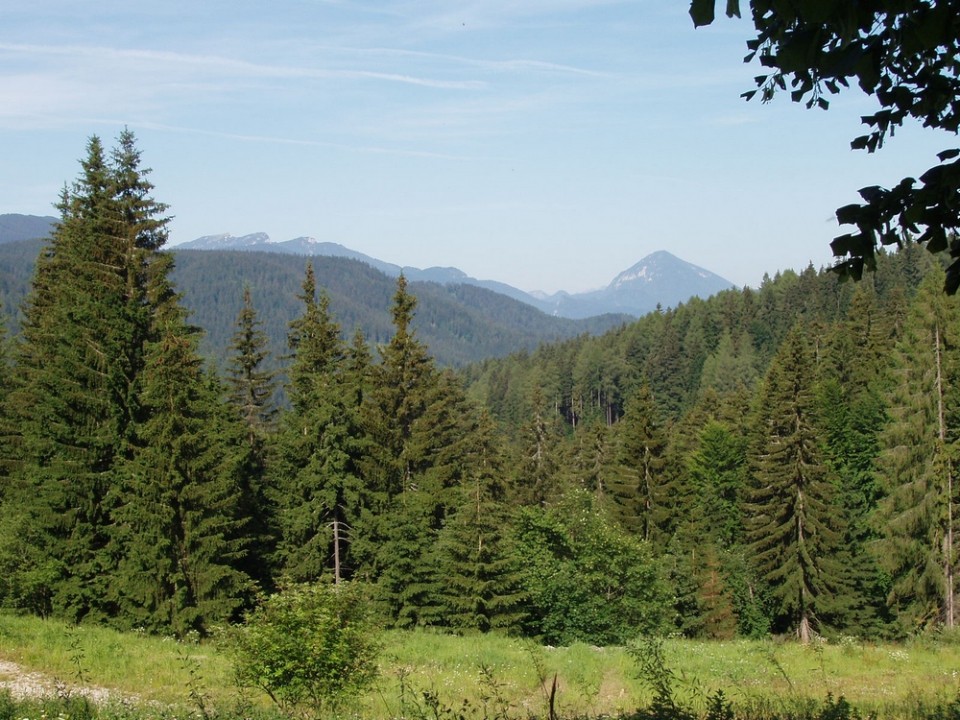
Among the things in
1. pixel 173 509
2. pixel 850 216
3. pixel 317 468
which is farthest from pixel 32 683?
pixel 317 468

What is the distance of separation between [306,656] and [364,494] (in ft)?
66.2

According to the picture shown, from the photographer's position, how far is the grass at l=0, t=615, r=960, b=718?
11.6 m

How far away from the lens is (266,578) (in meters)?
29.2

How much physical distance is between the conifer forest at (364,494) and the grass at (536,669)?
2408 millimetres

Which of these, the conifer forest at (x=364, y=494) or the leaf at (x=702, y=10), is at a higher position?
the leaf at (x=702, y=10)

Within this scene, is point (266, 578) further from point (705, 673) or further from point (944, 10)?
point (944, 10)

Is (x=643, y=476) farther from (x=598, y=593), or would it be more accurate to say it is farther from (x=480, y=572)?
(x=480, y=572)

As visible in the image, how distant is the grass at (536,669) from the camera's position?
1165cm

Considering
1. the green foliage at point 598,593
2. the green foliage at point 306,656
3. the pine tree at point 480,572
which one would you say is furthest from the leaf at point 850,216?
the green foliage at point 598,593

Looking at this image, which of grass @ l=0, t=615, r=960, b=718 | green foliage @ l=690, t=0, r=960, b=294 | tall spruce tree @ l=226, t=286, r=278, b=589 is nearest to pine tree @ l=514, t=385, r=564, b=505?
tall spruce tree @ l=226, t=286, r=278, b=589

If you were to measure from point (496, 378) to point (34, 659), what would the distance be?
5793 inches

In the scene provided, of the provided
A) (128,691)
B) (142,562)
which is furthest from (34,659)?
(142,562)

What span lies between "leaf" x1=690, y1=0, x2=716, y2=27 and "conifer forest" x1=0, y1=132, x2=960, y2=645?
11964 mm

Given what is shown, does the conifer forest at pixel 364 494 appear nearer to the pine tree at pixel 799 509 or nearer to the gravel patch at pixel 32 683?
the pine tree at pixel 799 509
